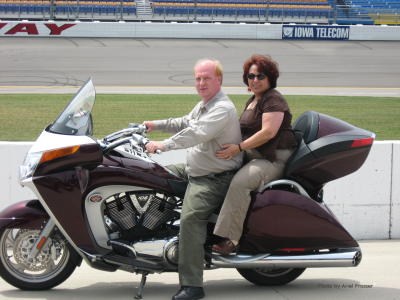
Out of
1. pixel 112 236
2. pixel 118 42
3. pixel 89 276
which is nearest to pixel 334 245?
pixel 112 236

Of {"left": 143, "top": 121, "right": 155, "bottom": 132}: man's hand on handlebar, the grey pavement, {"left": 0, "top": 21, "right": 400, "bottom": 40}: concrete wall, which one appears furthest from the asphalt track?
{"left": 143, "top": 121, "right": 155, "bottom": 132}: man's hand on handlebar

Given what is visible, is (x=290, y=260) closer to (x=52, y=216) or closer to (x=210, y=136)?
(x=210, y=136)

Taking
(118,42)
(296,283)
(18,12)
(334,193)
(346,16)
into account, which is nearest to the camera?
(296,283)

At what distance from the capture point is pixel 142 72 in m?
23.2

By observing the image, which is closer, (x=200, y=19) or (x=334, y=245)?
(x=334, y=245)

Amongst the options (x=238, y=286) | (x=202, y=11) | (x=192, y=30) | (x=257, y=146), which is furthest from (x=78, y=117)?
(x=202, y=11)

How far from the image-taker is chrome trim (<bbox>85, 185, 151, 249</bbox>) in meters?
5.10

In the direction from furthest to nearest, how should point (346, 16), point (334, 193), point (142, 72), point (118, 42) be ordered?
point (346, 16)
point (118, 42)
point (142, 72)
point (334, 193)

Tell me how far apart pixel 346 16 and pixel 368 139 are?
32.5m

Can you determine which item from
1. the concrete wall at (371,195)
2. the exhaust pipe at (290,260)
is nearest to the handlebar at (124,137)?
the exhaust pipe at (290,260)

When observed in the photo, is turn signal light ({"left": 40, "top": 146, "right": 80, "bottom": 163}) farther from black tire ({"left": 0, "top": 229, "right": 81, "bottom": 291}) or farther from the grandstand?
the grandstand

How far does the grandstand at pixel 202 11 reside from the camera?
34.1 metres

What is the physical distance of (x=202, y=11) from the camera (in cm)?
3588

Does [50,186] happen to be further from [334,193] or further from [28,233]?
[334,193]
